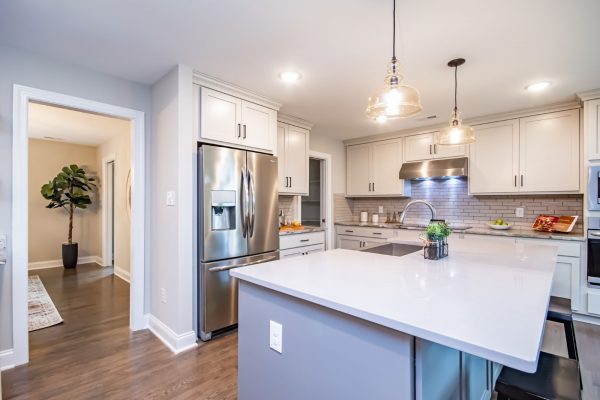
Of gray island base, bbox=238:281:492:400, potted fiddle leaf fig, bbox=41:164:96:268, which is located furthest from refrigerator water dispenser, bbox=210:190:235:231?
potted fiddle leaf fig, bbox=41:164:96:268

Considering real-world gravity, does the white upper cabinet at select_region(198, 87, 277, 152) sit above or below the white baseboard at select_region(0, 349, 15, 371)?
above

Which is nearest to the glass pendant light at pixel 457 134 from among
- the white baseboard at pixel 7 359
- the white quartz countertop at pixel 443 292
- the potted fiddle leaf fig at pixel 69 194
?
the white quartz countertop at pixel 443 292

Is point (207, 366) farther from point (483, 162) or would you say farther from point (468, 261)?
point (483, 162)

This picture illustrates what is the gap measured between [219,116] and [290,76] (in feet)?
2.50

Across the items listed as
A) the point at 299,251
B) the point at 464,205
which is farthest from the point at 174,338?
the point at 464,205

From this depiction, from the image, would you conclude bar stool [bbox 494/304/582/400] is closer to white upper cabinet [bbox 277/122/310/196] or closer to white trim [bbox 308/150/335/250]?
white upper cabinet [bbox 277/122/310/196]

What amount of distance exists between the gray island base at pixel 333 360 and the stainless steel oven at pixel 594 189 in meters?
2.59

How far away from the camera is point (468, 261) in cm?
173

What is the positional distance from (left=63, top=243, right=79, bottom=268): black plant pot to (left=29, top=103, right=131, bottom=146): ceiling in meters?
1.96

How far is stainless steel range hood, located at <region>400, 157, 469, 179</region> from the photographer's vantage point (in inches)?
154

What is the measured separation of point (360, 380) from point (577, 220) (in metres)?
3.94

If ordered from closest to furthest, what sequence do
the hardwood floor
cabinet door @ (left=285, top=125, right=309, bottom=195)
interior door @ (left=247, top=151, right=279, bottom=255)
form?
the hardwood floor, interior door @ (left=247, top=151, right=279, bottom=255), cabinet door @ (left=285, top=125, right=309, bottom=195)

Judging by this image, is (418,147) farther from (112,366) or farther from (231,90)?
(112,366)

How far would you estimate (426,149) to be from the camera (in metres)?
4.34
